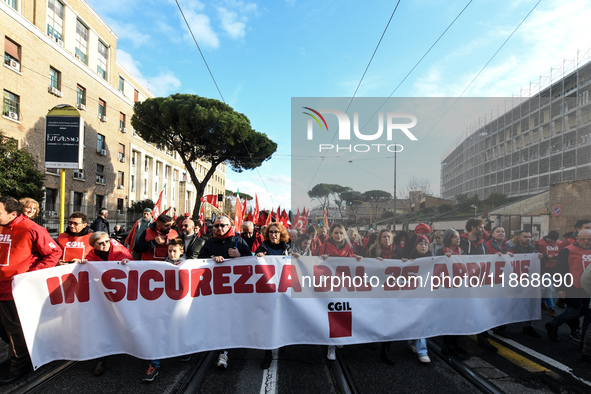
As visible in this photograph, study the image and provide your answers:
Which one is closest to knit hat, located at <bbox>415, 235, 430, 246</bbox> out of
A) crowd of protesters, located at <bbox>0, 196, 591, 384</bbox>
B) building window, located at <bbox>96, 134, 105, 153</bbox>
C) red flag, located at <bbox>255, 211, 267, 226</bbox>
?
crowd of protesters, located at <bbox>0, 196, 591, 384</bbox>

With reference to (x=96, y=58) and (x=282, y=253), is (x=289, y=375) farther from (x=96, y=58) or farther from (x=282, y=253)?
(x=96, y=58)

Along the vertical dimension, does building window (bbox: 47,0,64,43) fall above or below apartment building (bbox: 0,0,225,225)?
above

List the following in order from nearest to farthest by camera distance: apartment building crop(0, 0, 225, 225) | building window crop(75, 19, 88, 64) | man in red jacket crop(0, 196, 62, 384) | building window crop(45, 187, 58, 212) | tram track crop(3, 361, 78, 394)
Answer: tram track crop(3, 361, 78, 394) → man in red jacket crop(0, 196, 62, 384) → apartment building crop(0, 0, 225, 225) → building window crop(45, 187, 58, 212) → building window crop(75, 19, 88, 64)

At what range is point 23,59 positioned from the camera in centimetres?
1955

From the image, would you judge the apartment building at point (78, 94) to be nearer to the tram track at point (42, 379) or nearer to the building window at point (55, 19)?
the building window at point (55, 19)

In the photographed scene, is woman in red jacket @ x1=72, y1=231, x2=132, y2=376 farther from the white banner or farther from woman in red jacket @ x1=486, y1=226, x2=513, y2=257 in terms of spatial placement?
woman in red jacket @ x1=486, y1=226, x2=513, y2=257

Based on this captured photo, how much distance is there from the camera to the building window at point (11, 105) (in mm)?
18484

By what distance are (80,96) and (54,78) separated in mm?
3083

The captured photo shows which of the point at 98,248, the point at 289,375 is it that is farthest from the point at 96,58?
the point at 289,375

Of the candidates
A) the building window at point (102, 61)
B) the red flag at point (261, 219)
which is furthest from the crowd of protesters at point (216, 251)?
the building window at point (102, 61)

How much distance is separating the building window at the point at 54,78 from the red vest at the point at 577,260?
2697 cm

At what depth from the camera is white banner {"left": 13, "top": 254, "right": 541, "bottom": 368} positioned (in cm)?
367

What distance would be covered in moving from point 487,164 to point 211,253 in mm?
50093

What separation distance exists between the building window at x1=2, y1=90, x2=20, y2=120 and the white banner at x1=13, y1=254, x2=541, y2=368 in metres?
20.4
